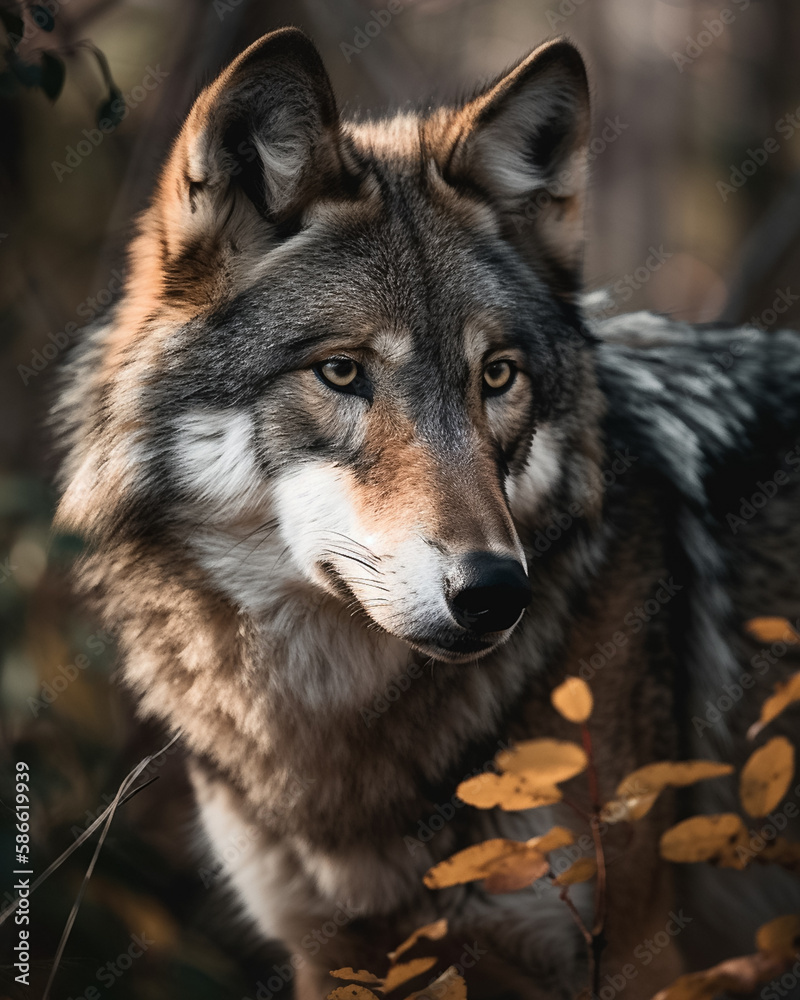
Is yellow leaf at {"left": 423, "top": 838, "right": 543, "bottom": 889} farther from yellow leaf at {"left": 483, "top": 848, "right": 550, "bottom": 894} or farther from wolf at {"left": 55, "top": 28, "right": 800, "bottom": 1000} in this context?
wolf at {"left": 55, "top": 28, "right": 800, "bottom": 1000}

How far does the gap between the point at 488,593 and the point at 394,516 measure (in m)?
0.27

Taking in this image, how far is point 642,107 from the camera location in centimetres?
884

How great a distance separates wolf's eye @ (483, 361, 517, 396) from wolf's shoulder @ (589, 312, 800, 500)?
465 mm

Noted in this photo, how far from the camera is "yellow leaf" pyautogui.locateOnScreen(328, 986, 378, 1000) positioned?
1544 millimetres

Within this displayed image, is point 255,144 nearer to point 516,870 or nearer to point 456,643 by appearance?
point 456,643

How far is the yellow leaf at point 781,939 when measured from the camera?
1.18 m

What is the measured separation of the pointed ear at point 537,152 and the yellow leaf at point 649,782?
1501 mm

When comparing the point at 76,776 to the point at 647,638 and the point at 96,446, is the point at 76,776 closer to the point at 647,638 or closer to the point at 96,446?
the point at 96,446

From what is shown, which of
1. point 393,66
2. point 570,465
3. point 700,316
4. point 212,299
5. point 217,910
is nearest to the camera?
point 212,299

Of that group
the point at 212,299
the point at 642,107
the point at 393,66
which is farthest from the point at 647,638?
the point at 642,107

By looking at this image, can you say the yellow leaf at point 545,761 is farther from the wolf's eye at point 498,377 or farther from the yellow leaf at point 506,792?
the wolf's eye at point 498,377

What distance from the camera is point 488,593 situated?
68.6 inches

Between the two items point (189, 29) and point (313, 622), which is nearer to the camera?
point (313, 622)

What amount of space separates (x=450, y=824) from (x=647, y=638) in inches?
29.1
